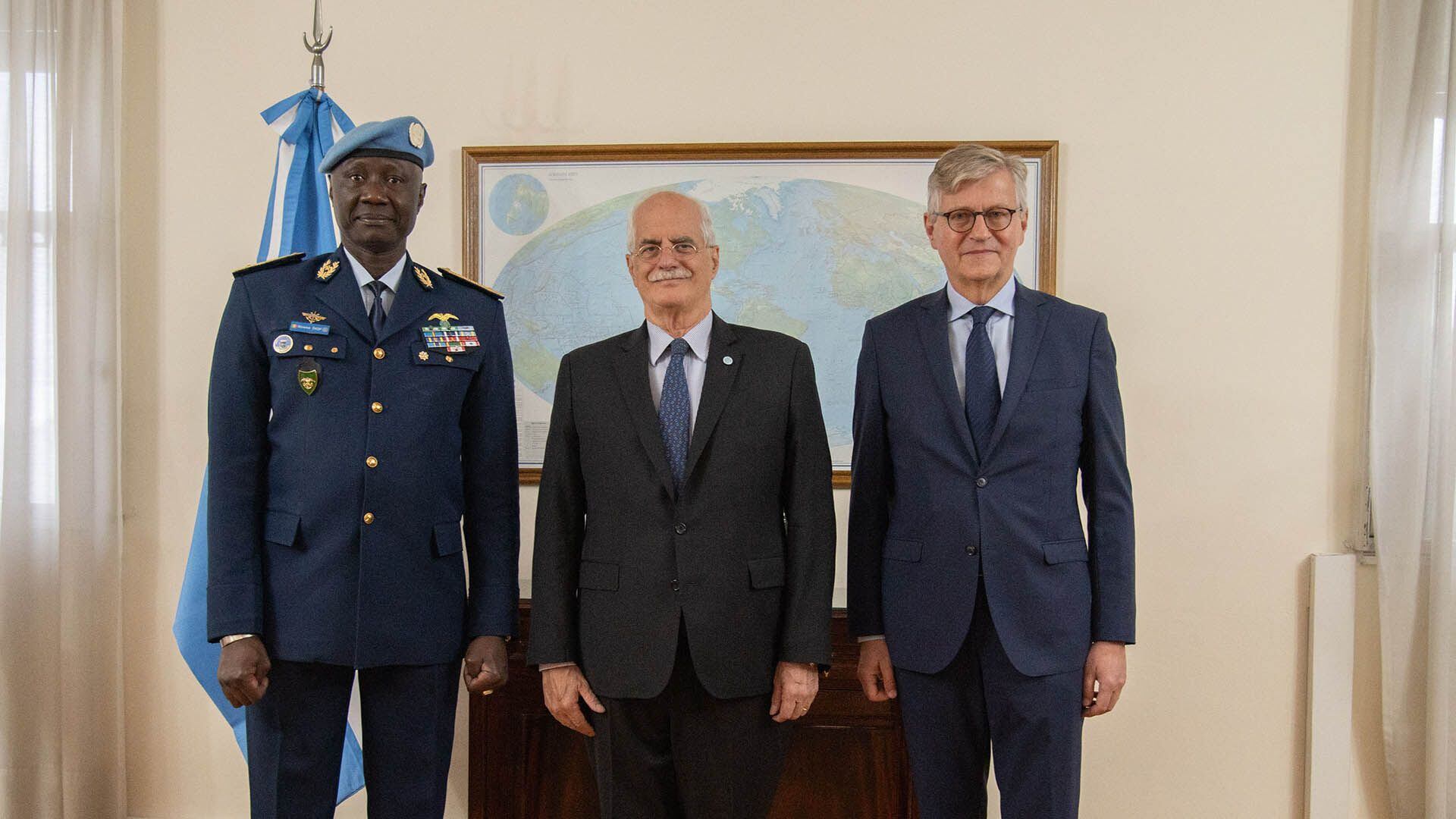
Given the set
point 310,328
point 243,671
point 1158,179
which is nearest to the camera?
point 243,671

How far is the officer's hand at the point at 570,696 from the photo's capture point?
161 centimetres

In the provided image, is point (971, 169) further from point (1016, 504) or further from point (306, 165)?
point (306, 165)

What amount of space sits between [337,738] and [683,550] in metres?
0.72

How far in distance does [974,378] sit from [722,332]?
465 millimetres

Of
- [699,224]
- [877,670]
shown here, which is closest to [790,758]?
[877,670]

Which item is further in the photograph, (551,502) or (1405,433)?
(1405,433)

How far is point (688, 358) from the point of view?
1.69 metres

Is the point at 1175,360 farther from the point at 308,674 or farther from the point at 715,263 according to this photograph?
the point at 308,674

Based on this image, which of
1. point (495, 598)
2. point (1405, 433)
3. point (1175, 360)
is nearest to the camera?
point (495, 598)

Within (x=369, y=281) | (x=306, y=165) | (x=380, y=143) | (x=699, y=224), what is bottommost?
(x=369, y=281)

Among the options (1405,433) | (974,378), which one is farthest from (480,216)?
(1405,433)

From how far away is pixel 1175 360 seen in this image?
8.48 ft

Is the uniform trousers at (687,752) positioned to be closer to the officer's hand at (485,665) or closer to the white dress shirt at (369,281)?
the officer's hand at (485,665)

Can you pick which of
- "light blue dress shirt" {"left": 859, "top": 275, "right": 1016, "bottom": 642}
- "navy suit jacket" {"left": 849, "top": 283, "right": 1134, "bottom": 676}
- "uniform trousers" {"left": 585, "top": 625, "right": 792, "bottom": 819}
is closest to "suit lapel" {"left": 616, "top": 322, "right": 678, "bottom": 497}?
"uniform trousers" {"left": 585, "top": 625, "right": 792, "bottom": 819}
